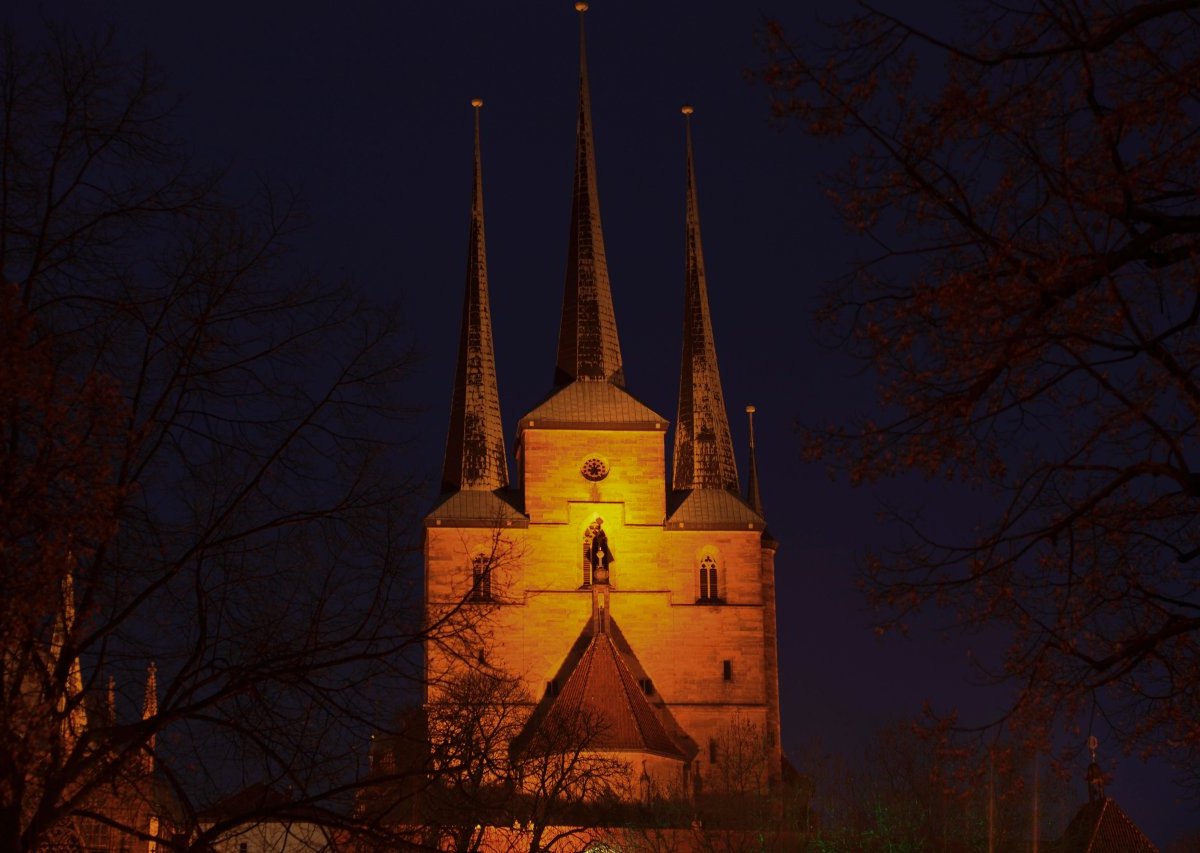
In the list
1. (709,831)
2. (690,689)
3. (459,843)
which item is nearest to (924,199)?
(459,843)

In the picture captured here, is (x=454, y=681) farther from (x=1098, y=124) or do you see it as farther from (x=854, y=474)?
(x=1098, y=124)

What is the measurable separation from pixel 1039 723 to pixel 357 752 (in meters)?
4.98

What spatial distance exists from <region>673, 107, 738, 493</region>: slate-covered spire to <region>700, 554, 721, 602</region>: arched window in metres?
2.50

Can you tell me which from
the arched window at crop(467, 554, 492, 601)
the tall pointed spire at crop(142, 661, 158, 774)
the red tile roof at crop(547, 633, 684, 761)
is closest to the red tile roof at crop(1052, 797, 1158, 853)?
the red tile roof at crop(547, 633, 684, 761)

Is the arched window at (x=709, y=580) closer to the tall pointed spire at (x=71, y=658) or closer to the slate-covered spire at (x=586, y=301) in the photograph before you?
the slate-covered spire at (x=586, y=301)

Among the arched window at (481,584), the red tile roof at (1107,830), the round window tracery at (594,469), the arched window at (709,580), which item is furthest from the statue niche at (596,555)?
the arched window at (481,584)

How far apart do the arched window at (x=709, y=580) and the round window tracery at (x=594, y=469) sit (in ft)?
13.4

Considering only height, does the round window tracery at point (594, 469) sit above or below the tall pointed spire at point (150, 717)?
above

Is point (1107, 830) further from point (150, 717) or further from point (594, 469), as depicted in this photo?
point (150, 717)

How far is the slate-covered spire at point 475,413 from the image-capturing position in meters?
66.2

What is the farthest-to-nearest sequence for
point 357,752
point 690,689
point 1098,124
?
1. point 690,689
2. point 357,752
3. point 1098,124

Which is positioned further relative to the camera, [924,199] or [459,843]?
[459,843]

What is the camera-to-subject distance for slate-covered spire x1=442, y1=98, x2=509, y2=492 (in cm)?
6619

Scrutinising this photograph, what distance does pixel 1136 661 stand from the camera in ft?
43.0
